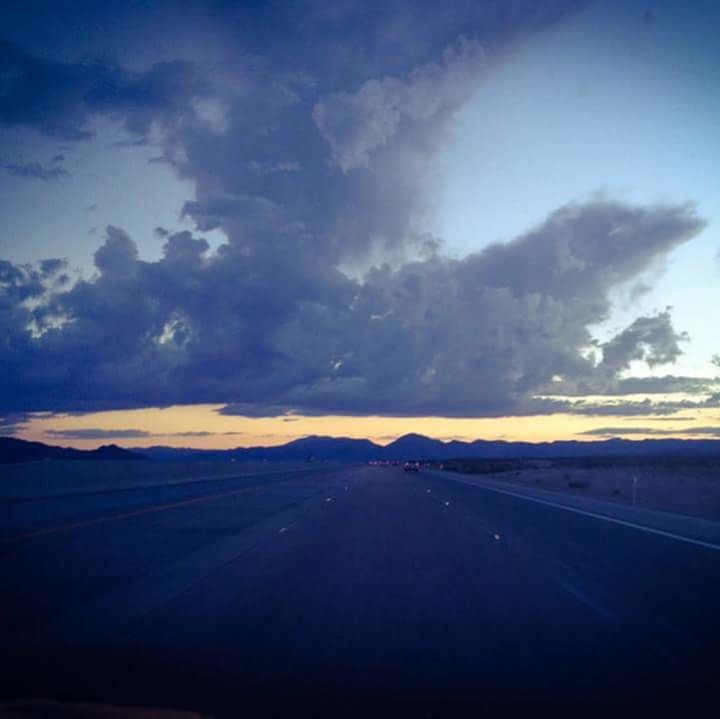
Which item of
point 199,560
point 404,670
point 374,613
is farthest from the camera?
point 199,560

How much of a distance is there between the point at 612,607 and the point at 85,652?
6.93m

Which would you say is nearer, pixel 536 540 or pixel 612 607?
pixel 612 607

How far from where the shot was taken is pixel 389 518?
90.0 ft

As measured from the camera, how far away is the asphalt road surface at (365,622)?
7484 mm

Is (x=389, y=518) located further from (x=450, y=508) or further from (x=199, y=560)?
(x=199, y=560)

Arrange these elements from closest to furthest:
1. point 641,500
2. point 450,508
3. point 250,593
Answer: point 250,593 < point 450,508 < point 641,500

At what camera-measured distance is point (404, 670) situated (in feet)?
27.1

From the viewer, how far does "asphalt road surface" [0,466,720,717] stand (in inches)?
295

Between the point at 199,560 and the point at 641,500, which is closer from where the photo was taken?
the point at 199,560

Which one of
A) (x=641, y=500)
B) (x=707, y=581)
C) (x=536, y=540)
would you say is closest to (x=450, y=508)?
(x=536, y=540)

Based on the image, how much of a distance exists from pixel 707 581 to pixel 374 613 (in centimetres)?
634

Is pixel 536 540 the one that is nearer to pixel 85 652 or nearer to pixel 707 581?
pixel 707 581

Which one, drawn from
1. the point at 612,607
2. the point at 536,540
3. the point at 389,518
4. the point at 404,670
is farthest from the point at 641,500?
the point at 404,670

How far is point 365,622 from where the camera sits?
34.7 ft
